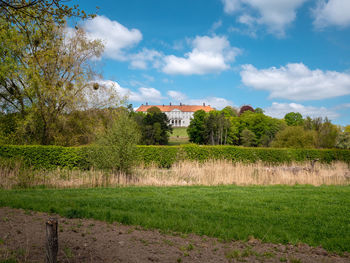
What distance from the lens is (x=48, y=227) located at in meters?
2.83

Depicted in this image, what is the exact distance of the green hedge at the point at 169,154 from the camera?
53.1ft

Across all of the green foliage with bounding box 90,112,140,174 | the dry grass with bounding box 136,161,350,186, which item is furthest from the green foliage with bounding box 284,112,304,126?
the green foliage with bounding box 90,112,140,174

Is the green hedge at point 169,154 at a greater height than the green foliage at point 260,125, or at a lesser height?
lesser

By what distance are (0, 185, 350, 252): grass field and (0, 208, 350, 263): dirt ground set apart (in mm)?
302

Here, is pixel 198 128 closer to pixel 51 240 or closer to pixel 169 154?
pixel 169 154

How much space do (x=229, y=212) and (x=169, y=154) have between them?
1339 centimetres

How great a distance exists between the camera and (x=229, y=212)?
600cm

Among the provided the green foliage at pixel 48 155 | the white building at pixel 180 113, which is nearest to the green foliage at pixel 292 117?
the white building at pixel 180 113

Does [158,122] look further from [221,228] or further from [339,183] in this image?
[221,228]

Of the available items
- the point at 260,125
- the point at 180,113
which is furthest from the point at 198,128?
the point at 180,113

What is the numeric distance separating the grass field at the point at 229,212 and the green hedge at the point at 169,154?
5.53m

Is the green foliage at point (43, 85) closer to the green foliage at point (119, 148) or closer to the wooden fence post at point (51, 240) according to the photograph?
the green foliage at point (119, 148)

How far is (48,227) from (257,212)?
4556 mm

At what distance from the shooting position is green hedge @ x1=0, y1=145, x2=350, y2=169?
1619 centimetres
